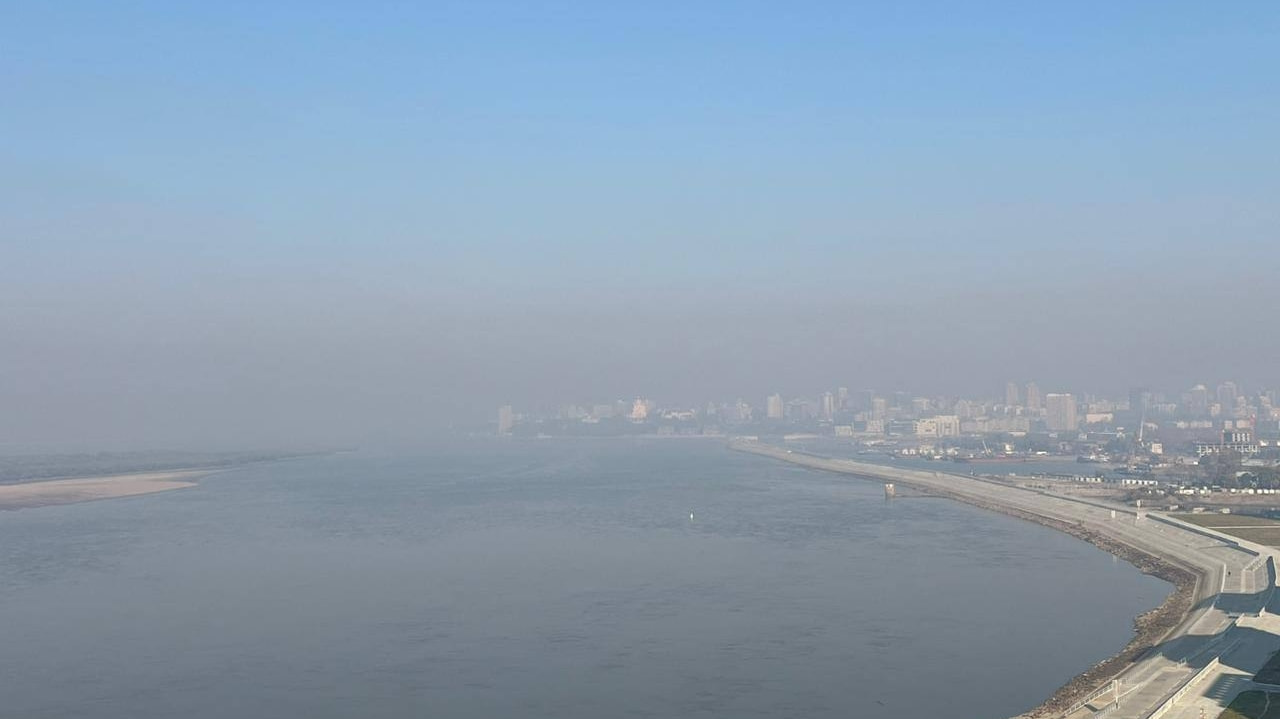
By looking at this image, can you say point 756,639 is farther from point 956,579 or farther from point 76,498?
point 76,498

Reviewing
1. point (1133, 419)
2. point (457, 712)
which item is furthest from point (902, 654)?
point (1133, 419)

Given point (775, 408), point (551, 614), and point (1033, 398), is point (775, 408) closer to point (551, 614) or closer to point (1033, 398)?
point (1033, 398)

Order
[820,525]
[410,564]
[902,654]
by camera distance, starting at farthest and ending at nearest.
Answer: [820,525], [410,564], [902,654]

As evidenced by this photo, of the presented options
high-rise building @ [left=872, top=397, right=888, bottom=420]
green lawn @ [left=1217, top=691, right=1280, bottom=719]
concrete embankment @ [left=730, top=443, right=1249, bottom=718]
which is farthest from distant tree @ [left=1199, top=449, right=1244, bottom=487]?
high-rise building @ [left=872, top=397, right=888, bottom=420]

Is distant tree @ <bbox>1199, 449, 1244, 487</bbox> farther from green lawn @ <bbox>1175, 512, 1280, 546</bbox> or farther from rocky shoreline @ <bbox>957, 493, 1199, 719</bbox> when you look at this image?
rocky shoreline @ <bbox>957, 493, 1199, 719</bbox>

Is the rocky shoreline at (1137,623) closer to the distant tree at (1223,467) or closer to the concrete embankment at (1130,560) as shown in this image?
the concrete embankment at (1130,560)

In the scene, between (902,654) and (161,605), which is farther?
(161,605)

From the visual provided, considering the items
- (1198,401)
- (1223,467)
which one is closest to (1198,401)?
(1198,401)

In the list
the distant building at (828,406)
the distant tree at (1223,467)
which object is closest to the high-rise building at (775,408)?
the distant building at (828,406)
